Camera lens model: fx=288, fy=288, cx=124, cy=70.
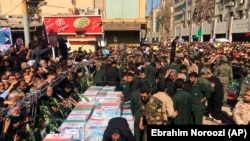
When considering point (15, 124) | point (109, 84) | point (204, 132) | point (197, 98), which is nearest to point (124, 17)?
point (109, 84)

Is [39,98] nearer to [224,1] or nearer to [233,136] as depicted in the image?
[233,136]

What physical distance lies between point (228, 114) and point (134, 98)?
511cm

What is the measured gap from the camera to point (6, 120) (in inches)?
193

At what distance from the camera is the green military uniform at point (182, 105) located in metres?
6.34

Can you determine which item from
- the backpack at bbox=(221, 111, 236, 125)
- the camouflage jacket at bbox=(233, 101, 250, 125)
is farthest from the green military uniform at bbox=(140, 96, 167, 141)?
the backpack at bbox=(221, 111, 236, 125)

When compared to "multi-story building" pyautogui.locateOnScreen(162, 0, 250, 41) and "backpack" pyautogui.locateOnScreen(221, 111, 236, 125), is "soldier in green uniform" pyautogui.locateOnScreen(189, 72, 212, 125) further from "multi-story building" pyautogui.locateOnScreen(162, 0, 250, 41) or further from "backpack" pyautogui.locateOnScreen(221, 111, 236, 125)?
"multi-story building" pyautogui.locateOnScreen(162, 0, 250, 41)

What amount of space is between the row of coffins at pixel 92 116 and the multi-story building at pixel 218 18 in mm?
37440

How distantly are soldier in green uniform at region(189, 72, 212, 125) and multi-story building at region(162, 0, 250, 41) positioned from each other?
35883mm

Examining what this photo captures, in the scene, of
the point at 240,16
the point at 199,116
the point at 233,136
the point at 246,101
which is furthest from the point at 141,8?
the point at 240,16

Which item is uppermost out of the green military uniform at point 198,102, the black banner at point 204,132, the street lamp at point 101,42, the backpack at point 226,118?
the street lamp at point 101,42

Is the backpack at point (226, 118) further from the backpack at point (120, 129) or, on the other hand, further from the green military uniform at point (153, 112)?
the backpack at point (120, 129)

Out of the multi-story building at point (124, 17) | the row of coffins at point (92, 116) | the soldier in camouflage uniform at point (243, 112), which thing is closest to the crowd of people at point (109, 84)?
the soldier in camouflage uniform at point (243, 112)

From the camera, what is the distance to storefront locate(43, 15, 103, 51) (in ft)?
50.8

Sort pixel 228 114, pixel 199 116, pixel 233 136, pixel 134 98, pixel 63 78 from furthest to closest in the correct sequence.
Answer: pixel 228 114, pixel 63 78, pixel 199 116, pixel 134 98, pixel 233 136
